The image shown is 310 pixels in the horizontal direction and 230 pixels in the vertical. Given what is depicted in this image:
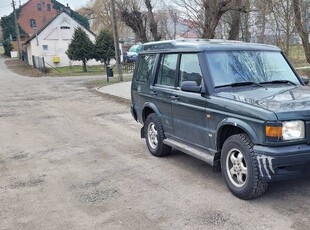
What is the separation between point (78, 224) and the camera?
3.89 metres

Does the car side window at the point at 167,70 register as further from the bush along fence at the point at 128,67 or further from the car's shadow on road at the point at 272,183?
the bush along fence at the point at 128,67

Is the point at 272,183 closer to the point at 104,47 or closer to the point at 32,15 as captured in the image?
the point at 104,47

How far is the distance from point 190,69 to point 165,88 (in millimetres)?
668

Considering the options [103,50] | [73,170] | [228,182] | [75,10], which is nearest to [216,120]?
[228,182]

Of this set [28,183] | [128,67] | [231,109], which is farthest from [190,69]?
[128,67]

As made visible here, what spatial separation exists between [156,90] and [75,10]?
57482 mm

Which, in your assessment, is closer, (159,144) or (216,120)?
(216,120)

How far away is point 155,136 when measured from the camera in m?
6.21

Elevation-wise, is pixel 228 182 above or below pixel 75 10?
below

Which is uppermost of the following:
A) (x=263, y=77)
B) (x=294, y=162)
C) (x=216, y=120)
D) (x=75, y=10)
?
(x=75, y=10)

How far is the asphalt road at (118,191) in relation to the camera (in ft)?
12.7

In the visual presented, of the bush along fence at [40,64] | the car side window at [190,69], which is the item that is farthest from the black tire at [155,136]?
the bush along fence at [40,64]

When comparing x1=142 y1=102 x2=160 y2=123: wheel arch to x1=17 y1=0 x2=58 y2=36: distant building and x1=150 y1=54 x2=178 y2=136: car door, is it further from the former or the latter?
x1=17 y1=0 x2=58 y2=36: distant building

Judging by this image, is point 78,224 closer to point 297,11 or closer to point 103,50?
point 297,11
